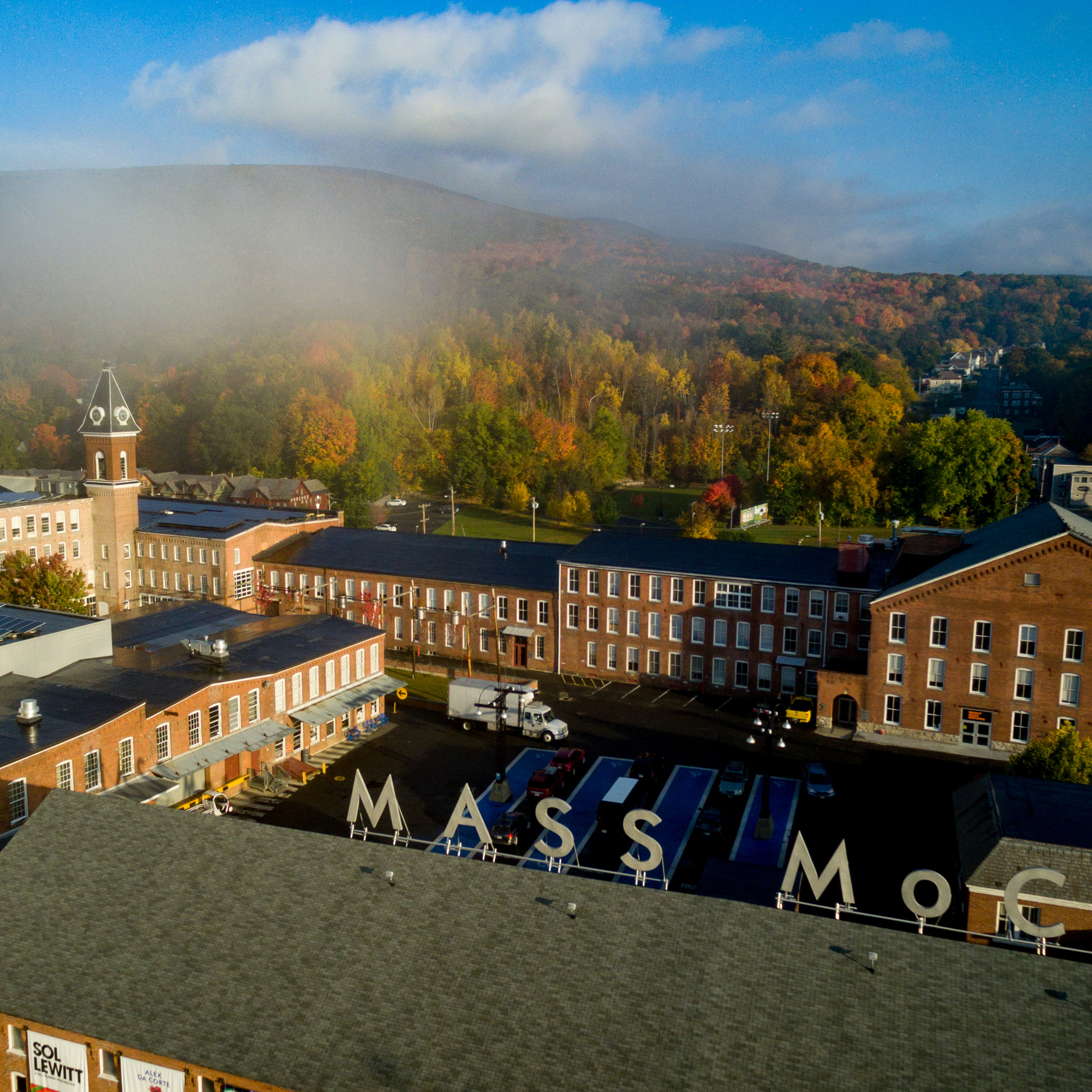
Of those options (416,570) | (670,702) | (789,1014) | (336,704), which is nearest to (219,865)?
(789,1014)

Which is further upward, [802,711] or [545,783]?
[802,711]

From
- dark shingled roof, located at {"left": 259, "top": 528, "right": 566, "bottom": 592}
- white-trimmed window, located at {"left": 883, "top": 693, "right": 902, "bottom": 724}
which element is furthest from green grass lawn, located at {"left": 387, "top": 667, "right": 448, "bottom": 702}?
white-trimmed window, located at {"left": 883, "top": 693, "right": 902, "bottom": 724}

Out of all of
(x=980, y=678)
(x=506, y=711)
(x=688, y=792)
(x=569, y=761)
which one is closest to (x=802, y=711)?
(x=980, y=678)

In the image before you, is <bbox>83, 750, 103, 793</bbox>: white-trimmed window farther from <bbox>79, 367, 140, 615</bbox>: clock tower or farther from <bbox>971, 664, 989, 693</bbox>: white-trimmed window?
<bbox>79, 367, 140, 615</bbox>: clock tower

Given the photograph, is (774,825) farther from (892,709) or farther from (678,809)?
(892,709)

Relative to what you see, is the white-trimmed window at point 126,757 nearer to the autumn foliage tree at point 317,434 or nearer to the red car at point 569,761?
the red car at point 569,761

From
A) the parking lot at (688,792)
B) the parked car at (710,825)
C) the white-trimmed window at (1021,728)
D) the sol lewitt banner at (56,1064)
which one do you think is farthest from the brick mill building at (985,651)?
the sol lewitt banner at (56,1064)
